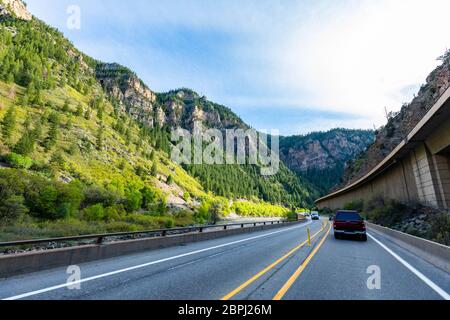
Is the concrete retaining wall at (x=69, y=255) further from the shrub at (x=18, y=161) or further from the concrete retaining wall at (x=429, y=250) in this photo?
the shrub at (x=18, y=161)

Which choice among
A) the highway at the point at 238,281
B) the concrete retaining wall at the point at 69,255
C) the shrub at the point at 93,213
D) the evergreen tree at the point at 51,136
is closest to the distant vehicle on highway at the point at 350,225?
the highway at the point at 238,281

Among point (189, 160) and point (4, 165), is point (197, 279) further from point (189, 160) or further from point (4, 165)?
point (189, 160)

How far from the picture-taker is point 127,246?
12047 millimetres

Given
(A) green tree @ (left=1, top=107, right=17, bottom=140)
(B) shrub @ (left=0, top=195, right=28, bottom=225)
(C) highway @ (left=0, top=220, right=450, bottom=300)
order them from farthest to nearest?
(A) green tree @ (left=1, top=107, right=17, bottom=140) < (B) shrub @ (left=0, top=195, right=28, bottom=225) < (C) highway @ (left=0, top=220, right=450, bottom=300)

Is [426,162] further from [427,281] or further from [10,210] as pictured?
[10,210]

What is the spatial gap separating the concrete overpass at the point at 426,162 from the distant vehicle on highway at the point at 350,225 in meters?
6.44

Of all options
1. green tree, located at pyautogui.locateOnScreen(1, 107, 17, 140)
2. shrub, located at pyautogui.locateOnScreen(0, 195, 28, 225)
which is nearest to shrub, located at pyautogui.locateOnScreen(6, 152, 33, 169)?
green tree, located at pyautogui.locateOnScreen(1, 107, 17, 140)

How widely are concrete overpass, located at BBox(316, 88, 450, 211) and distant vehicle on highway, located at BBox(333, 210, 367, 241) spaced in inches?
254

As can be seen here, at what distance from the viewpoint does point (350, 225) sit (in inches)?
704

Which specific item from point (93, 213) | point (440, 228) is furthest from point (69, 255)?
point (93, 213)

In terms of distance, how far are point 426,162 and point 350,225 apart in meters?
8.61

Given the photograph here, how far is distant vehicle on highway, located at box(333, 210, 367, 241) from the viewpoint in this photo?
17.7 meters

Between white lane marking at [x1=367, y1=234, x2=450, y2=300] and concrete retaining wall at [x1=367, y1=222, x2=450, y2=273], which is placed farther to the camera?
concrete retaining wall at [x1=367, y1=222, x2=450, y2=273]

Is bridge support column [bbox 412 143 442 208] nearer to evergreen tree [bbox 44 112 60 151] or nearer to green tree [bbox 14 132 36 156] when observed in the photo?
green tree [bbox 14 132 36 156]
